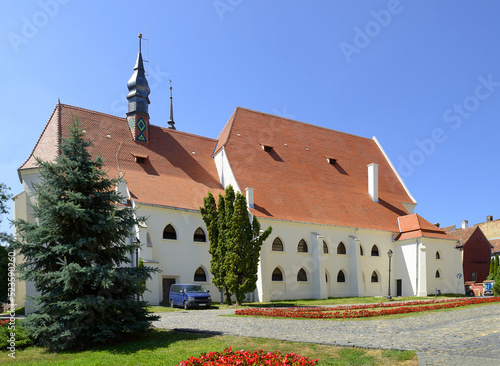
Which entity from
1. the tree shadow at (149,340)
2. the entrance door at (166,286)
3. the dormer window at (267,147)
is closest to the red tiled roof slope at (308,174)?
the dormer window at (267,147)

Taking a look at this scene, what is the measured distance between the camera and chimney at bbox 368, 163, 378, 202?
38.6m

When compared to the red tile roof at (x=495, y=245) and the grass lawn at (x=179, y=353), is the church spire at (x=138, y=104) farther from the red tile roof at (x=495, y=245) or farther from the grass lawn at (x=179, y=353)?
the red tile roof at (x=495, y=245)

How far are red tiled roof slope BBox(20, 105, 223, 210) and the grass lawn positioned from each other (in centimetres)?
1651

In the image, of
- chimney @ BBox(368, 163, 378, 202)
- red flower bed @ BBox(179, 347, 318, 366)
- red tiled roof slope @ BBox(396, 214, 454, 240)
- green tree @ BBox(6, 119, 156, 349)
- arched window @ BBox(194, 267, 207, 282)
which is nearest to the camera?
red flower bed @ BBox(179, 347, 318, 366)

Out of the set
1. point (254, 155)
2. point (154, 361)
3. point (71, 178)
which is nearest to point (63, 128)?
point (254, 155)

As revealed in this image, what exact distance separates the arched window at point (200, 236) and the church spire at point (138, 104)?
28.1ft

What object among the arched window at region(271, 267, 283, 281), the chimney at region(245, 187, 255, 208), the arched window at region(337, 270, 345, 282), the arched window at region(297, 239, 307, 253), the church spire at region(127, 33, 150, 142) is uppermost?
the church spire at region(127, 33, 150, 142)

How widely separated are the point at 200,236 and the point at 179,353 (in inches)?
787

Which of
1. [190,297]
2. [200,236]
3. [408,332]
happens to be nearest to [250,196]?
[200,236]

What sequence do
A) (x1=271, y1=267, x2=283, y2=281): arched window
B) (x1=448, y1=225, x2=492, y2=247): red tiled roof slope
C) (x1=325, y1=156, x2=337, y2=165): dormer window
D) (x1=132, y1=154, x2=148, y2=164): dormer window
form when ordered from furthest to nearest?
(x1=448, y1=225, x2=492, y2=247): red tiled roof slope < (x1=325, y1=156, x2=337, y2=165): dormer window < (x1=132, y1=154, x2=148, y2=164): dormer window < (x1=271, y1=267, x2=283, y2=281): arched window

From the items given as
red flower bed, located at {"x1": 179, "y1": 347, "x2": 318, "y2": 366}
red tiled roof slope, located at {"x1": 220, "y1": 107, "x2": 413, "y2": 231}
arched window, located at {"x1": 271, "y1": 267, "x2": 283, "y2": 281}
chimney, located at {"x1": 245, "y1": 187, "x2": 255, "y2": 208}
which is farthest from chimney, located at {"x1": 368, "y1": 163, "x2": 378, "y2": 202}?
red flower bed, located at {"x1": 179, "y1": 347, "x2": 318, "y2": 366}

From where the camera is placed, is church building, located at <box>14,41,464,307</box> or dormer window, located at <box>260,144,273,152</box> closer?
church building, located at <box>14,41,464,307</box>

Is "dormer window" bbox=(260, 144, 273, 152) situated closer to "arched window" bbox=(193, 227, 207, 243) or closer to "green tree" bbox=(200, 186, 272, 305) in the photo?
"arched window" bbox=(193, 227, 207, 243)

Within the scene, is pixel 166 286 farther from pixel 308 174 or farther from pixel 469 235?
pixel 469 235
